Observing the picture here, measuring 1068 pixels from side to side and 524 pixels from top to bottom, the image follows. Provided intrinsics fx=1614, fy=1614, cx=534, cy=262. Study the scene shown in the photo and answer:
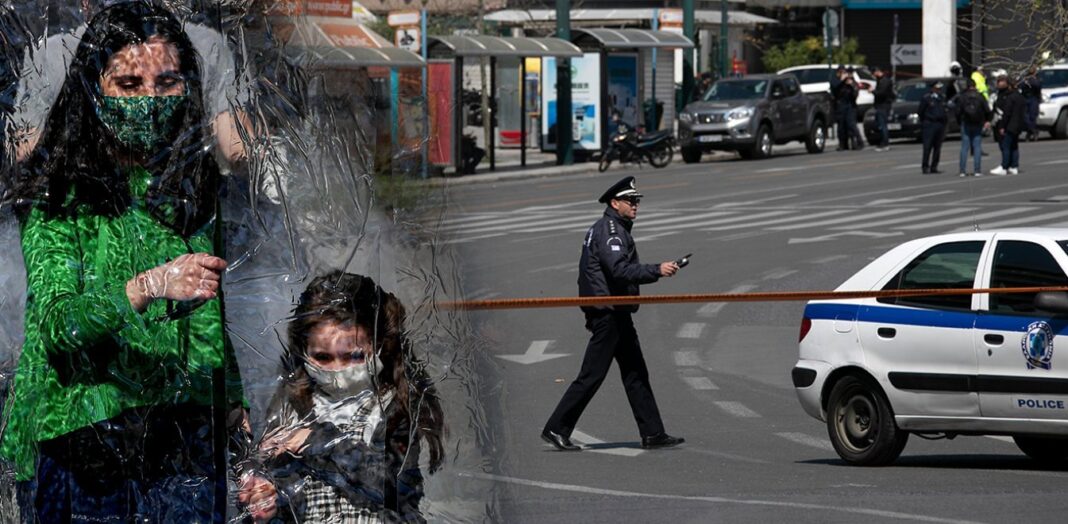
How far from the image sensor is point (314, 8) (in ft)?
9.20

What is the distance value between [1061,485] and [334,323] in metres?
5.93

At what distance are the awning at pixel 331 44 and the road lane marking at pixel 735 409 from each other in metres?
7.99

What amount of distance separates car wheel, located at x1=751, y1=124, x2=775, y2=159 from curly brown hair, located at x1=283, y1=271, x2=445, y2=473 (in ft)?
107

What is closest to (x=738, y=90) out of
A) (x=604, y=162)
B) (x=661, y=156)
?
(x=661, y=156)

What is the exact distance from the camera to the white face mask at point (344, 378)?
9.59 feet

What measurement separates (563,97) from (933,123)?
30.9ft

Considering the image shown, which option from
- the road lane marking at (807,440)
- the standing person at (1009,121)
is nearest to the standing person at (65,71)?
the road lane marking at (807,440)

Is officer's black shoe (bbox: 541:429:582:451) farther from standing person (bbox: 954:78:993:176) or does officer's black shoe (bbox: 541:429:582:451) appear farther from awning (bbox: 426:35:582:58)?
standing person (bbox: 954:78:993:176)

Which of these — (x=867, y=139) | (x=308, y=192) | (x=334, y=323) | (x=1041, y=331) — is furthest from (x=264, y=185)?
(x=867, y=139)

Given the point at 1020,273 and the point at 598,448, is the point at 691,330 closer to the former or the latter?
the point at 598,448

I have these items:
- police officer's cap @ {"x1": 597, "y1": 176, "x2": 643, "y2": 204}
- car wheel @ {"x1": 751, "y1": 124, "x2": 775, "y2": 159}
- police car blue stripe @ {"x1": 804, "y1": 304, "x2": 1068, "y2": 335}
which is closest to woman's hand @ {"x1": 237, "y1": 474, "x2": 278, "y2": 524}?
police car blue stripe @ {"x1": 804, "y1": 304, "x2": 1068, "y2": 335}

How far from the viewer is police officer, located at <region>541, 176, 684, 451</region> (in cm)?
940

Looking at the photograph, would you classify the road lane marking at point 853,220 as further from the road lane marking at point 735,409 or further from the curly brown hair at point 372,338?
the curly brown hair at point 372,338

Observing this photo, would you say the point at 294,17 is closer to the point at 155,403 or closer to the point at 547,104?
the point at 155,403
